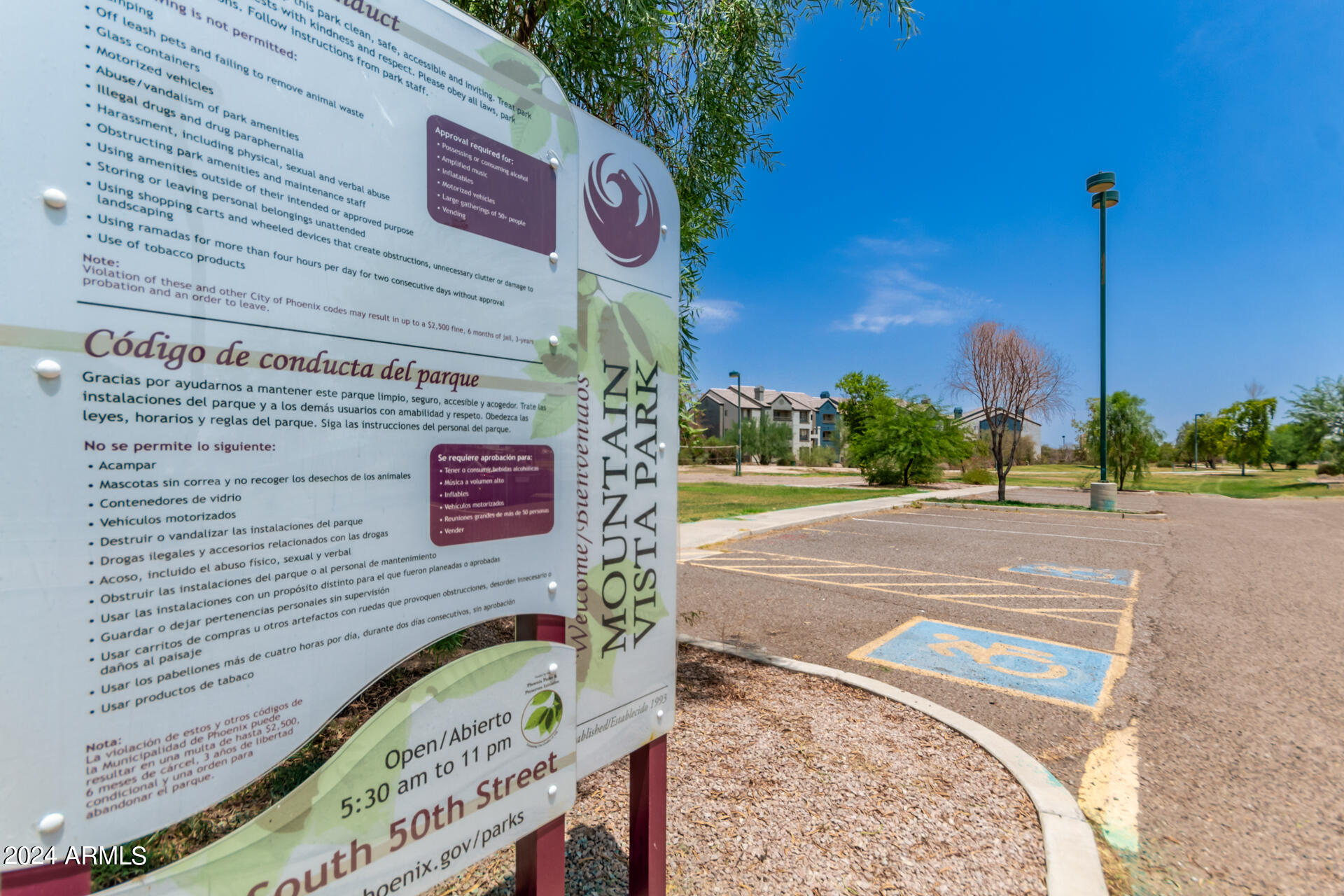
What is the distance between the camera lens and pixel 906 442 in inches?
1051

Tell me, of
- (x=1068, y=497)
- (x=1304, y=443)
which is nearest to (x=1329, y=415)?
(x=1304, y=443)

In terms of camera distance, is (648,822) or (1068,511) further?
(1068,511)

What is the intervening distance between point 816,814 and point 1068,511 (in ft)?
59.5

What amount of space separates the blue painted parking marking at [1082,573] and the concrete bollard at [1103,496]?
10.1 metres

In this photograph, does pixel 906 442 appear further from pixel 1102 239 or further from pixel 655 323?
pixel 655 323

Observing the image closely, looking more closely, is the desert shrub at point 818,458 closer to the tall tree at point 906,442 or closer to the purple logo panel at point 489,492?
the tall tree at point 906,442

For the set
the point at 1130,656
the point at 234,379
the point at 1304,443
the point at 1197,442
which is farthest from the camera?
the point at 1197,442

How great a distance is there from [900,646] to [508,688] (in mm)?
4489

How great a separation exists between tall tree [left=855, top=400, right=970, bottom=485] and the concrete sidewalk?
6806 mm

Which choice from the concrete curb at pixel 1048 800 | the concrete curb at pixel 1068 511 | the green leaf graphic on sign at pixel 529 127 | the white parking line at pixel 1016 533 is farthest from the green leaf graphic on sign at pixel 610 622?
the concrete curb at pixel 1068 511

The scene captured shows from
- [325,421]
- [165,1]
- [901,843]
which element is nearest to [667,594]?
[325,421]

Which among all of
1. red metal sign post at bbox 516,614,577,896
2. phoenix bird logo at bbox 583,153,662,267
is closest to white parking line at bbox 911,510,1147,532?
phoenix bird logo at bbox 583,153,662,267

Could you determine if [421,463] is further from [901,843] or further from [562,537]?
[901,843]

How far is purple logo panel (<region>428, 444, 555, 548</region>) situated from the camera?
4.85 ft
